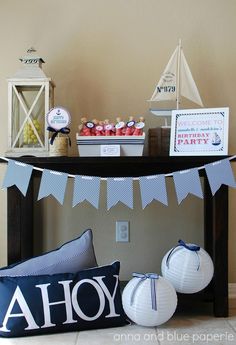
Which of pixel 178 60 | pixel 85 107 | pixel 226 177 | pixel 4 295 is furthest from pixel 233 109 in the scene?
pixel 4 295

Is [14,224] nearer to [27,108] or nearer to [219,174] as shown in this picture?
[27,108]

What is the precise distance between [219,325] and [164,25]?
1647 millimetres

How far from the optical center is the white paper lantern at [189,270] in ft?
6.30

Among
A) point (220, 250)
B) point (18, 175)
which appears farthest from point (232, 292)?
point (18, 175)

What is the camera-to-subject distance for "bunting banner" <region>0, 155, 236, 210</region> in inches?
74.8

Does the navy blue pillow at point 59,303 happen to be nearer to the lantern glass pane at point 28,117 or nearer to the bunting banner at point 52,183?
the bunting banner at point 52,183

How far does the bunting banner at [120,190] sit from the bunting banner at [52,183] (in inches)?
8.4

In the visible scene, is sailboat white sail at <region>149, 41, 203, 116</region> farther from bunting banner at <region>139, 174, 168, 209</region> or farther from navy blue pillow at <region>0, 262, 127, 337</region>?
navy blue pillow at <region>0, 262, 127, 337</region>

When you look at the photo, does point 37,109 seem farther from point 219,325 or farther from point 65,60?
point 219,325

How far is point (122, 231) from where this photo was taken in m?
2.37

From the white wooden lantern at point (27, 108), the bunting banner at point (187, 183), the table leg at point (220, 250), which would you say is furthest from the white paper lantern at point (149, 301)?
the white wooden lantern at point (27, 108)

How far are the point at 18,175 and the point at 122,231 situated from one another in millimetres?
738

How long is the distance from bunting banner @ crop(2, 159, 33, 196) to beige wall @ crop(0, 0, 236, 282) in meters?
0.48

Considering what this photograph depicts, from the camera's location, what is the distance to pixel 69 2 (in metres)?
2.38
